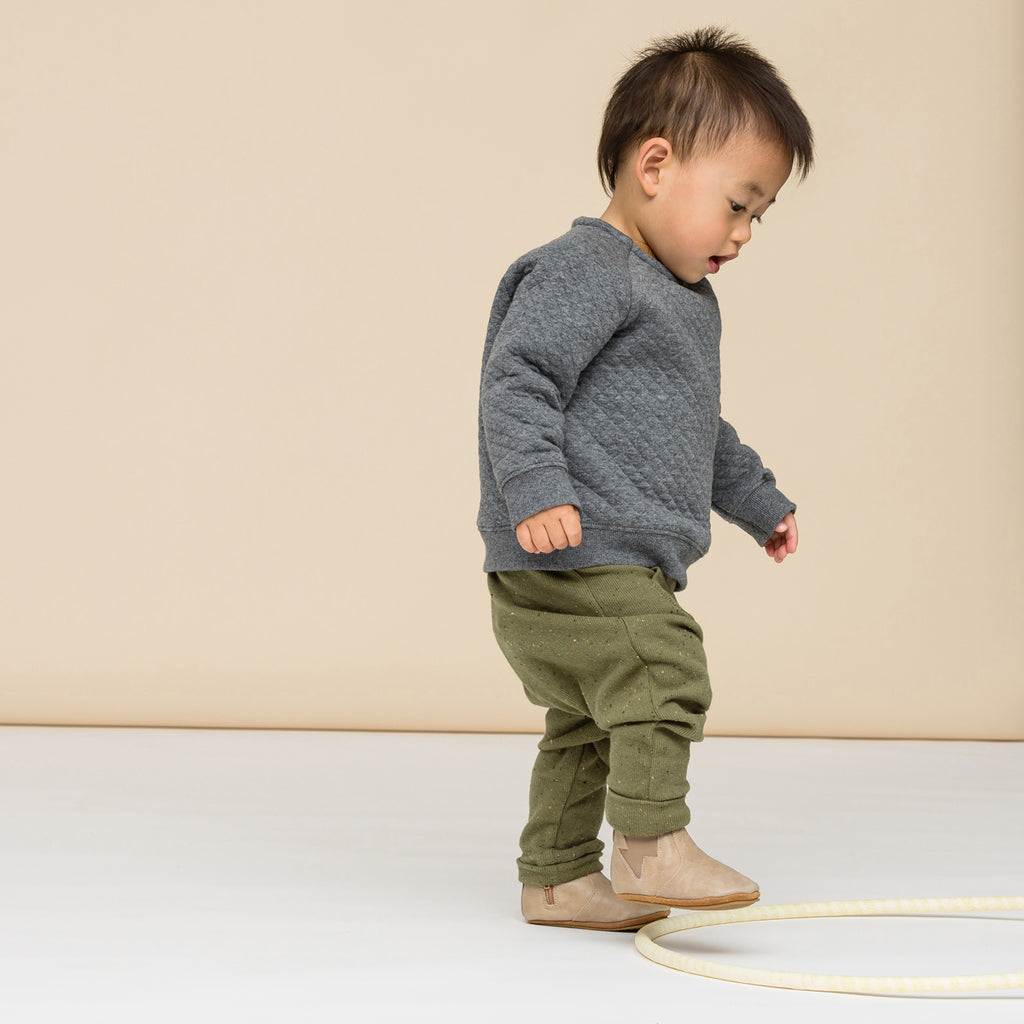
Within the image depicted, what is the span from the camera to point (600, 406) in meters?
1.10

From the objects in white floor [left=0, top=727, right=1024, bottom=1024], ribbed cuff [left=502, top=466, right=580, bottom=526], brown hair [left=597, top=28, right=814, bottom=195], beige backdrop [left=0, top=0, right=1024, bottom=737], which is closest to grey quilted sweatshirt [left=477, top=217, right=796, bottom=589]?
ribbed cuff [left=502, top=466, right=580, bottom=526]

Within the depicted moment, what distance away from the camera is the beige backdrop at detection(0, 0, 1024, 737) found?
2.58m

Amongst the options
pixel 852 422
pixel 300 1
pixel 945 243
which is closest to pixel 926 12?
pixel 945 243

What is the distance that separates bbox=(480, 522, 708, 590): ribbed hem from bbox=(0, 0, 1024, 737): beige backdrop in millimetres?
1487

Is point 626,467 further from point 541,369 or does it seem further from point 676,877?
point 676,877

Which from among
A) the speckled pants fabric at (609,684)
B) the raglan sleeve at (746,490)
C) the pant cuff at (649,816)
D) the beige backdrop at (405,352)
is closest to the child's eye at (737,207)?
the raglan sleeve at (746,490)

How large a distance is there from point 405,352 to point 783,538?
1.44m

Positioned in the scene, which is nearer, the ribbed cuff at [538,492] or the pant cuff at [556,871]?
the ribbed cuff at [538,492]

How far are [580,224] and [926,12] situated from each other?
178 centimetres

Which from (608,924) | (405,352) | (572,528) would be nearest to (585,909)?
(608,924)

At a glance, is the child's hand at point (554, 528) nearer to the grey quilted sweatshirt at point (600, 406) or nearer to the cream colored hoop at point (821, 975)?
the grey quilted sweatshirt at point (600, 406)

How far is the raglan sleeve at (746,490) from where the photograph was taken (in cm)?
127

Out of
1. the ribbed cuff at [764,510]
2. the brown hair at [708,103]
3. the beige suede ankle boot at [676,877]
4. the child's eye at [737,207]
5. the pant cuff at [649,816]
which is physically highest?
the brown hair at [708,103]

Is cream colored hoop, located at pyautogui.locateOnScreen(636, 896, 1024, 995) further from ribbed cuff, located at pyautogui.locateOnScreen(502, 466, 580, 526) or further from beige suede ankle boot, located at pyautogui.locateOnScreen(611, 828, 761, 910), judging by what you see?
ribbed cuff, located at pyautogui.locateOnScreen(502, 466, 580, 526)
